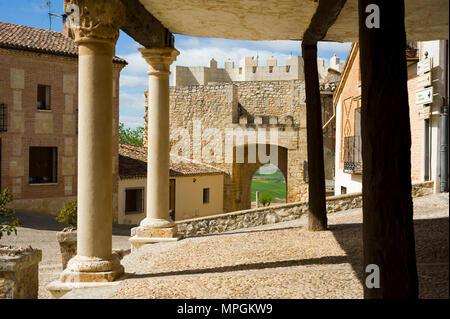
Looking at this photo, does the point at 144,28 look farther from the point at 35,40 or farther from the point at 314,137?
the point at 35,40

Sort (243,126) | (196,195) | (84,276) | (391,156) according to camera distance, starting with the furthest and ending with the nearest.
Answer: (243,126), (196,195), (84,276), (391,156)

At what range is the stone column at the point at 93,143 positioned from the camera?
5.23 meters

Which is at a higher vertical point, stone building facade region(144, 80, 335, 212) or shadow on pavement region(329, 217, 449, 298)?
stone building facade region(144, 80, 335, 212)

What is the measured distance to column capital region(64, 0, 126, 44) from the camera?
17.2 ft

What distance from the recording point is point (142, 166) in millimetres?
23078

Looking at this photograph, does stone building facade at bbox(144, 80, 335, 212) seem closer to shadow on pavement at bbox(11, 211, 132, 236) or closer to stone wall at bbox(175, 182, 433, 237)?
shadow on pavement at bbox(11, 211, 132, 236)

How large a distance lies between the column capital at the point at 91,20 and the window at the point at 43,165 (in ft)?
49.7

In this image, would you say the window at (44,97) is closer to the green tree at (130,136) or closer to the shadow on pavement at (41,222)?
the shadow on pavement at (41,222)

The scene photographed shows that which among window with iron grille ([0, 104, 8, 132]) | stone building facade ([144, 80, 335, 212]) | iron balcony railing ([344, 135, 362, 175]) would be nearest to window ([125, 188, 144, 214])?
stone building facade ([144, 80, 335, 212])

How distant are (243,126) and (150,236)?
1761 centimetres

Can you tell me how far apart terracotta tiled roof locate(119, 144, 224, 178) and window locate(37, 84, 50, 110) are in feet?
14.8

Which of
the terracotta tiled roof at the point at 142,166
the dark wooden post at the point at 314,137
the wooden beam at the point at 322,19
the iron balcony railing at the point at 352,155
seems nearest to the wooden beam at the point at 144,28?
the wooden beam at the point at 322,19

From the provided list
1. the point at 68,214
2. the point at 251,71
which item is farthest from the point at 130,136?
the point at 68,214
